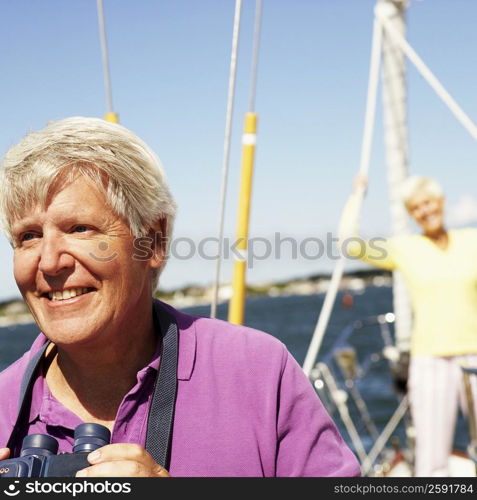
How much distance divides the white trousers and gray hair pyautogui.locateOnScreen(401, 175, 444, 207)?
752mm

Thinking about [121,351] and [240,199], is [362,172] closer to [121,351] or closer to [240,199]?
[240,199]

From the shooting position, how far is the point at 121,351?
1326 millimetres

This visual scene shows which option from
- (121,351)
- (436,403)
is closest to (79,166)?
(121,351)

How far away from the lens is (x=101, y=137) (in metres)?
1.24

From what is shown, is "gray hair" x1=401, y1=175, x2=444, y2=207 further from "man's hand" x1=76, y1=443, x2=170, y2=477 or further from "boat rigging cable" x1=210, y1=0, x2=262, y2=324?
"man's hand" x1=76, y1=443, x2=170, y2=477

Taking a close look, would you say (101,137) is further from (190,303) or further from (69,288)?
(190,303)

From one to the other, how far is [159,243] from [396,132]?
4.24m

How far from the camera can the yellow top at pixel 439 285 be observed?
304 centimetres

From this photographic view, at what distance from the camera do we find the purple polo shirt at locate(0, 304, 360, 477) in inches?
49.2

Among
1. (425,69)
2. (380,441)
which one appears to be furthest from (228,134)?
(380,441)

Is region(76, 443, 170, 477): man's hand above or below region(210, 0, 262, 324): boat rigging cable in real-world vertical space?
below

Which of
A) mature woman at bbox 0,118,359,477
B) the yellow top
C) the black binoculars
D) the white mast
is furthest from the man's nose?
the white mast
